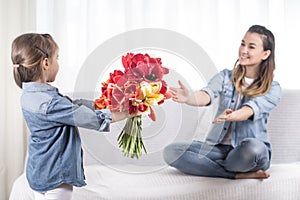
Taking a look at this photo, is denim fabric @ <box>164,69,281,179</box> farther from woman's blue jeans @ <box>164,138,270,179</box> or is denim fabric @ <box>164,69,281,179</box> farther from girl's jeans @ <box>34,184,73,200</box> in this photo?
girl's jeans @ <box>34,184,73,200</box>

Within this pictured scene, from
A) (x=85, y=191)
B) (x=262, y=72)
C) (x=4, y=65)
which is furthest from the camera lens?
(x=4, y=65)

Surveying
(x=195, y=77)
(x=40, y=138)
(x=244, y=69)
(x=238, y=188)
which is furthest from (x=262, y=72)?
(x=40, y=138)

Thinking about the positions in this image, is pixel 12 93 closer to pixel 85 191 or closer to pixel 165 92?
pixel 85 191

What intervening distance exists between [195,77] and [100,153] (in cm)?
37

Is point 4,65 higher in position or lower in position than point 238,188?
higher

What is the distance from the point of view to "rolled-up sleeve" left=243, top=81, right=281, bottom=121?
2.12 metres

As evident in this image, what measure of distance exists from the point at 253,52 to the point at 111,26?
0.82m

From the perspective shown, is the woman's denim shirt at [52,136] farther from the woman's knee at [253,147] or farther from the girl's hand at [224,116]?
the woman's knee at [253,147]

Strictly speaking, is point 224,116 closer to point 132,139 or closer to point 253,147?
point 253,147

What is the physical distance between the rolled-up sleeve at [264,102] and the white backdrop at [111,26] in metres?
0.64

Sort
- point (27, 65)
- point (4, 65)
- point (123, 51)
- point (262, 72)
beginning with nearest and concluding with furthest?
point (123, 51) < point (27, 65) < point (262, 72) < point (4, 65)

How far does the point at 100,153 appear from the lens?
1.53 metres

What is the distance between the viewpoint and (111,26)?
2.70 metres

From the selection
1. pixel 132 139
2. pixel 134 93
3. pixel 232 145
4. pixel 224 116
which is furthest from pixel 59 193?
pixel 232 145
